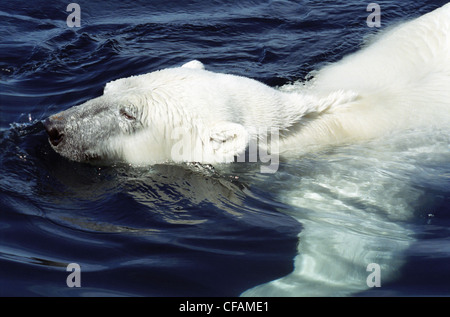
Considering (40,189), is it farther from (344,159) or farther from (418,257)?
(418,257)

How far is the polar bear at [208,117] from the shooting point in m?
5.27

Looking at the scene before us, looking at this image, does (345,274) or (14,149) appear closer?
(345,274)

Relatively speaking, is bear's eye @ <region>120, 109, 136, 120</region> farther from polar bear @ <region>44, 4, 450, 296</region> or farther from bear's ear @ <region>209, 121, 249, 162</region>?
bear's ear @ <region>209, 121, 249, 162</region>

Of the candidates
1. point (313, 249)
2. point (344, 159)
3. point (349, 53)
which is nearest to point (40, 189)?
point (313, 249)

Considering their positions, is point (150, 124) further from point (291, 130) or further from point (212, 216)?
point (291, 130)

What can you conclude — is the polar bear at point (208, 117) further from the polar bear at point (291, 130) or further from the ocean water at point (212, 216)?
the ocean water at point (212, 216)

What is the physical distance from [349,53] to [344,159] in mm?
3317

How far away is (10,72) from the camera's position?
7914 mm

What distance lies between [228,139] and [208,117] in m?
0.27

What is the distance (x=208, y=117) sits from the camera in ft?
17.3

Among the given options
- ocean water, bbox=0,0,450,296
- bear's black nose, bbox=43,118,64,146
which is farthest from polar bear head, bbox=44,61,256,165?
ocean water, bbox=0,0,450,296

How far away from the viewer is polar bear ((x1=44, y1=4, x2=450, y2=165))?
5.27 m

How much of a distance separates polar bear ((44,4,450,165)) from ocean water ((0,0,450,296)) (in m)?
0.16
